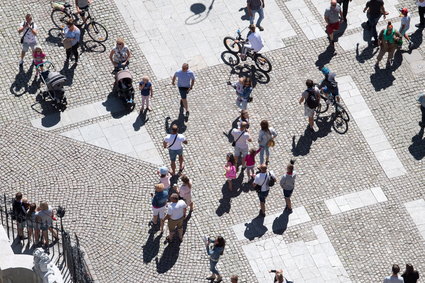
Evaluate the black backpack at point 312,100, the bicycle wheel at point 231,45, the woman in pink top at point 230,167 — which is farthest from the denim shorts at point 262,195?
the bicycle wheel at point 231,45

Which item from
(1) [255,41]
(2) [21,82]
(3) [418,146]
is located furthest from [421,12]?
(2) [21,82]

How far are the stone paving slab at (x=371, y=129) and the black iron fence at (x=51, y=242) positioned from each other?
30.3 feet

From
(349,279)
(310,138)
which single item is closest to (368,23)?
(310,138)

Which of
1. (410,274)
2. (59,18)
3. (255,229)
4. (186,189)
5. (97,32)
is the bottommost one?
(255,229)

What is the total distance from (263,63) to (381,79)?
3.69 m

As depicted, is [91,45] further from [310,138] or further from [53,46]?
[310,138]

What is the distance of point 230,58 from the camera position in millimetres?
37219

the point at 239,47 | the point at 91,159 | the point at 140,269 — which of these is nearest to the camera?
the point at 140,269

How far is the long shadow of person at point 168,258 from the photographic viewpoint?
103ft

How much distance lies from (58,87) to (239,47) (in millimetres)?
5885

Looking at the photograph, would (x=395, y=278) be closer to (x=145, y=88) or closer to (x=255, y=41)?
(x=145, y=88)

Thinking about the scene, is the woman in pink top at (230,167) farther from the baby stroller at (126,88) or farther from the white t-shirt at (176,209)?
the baby stroller at (126,88)

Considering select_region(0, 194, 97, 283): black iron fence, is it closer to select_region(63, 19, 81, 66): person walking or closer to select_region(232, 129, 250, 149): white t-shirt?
select_region(232, 129, 250, 149): white t-shirt

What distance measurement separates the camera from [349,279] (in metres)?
31.4
